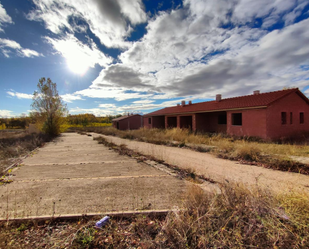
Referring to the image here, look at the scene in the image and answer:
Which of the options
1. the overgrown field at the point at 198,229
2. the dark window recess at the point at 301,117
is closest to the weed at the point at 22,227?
the overgrown field at the point at 198,229

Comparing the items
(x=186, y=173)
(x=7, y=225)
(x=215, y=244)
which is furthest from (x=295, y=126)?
(x=7, y=225)

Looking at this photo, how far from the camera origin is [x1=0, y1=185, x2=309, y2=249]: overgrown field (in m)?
2.04

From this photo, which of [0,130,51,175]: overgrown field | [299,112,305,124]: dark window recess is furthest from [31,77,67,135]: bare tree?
[299,112,305,124]: dark window recess

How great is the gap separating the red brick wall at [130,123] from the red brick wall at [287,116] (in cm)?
2543

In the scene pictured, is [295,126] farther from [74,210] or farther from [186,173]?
[74,210]

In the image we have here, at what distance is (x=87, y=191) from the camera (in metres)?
3.87

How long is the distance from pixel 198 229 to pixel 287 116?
653 inches

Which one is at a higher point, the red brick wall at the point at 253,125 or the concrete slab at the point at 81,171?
the red brick wall at the point at 253,125

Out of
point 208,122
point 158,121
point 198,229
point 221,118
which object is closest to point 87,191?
point 198,229

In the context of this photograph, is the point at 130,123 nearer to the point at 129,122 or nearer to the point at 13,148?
the point at 129,122

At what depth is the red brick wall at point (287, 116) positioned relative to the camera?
41.9 feet

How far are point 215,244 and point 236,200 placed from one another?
3.20 feet

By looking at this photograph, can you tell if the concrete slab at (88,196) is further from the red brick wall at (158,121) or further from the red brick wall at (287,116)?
the red brick wall at (158,121)

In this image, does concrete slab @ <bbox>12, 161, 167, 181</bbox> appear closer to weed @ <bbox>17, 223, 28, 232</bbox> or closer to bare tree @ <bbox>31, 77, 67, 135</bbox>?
weed @ <bbox>17, 223, 28, 232</bbox>
